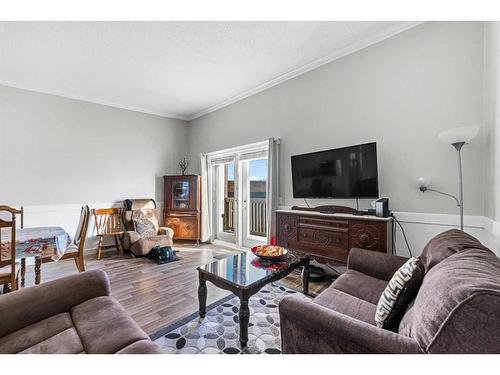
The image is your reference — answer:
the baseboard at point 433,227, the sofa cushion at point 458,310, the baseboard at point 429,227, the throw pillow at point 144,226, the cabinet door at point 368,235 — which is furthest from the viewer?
the throw pillow at point 144,226

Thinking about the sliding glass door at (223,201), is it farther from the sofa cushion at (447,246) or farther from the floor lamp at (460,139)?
the sofa cushion at (447,246)

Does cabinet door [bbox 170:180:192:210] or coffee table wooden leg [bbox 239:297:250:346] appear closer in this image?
coffee table wooden leg [bbox 239:297:250:346]

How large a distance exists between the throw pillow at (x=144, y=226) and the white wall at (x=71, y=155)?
0.65 metres

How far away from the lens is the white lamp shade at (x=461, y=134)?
1825 millimetres

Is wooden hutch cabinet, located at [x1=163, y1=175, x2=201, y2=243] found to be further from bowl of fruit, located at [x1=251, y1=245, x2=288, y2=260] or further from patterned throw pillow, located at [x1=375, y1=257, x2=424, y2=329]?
patterned throw pillow, located at [x1=375, y1=257, x2=424, y2=329]

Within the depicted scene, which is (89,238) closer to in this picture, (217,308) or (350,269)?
(217,308)

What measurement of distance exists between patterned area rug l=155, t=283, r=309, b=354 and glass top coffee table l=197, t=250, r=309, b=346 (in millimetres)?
97

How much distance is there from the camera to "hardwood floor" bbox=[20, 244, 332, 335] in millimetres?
2162

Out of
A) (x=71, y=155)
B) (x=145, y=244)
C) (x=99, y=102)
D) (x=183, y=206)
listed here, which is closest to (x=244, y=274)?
(x=145, y=244)

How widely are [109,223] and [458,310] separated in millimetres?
4900

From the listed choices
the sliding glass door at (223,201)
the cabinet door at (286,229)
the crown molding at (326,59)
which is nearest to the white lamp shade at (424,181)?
the cabinet door at (286,229)

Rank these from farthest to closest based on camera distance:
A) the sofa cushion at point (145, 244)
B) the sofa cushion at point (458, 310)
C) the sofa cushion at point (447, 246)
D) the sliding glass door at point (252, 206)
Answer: the sliding glass door at point (252, 206) < the sofa cushion at point (145, 244) < the sofa cushion at point (447, 246) < the sofa cushion at point (458, 310)

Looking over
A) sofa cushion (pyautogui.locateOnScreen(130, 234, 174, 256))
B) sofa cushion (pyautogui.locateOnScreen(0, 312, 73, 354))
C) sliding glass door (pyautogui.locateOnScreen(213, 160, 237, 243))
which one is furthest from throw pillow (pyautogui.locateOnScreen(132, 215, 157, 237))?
sofa cushion (pyautogui.locateOnScreen(0, 312, 73, 354))

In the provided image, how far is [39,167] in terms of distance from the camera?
3.80m
